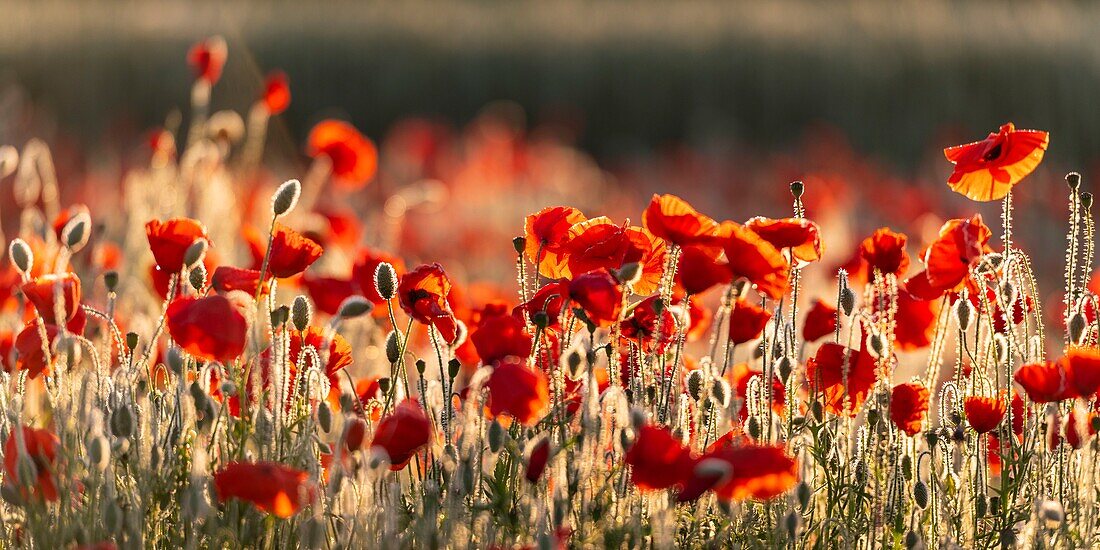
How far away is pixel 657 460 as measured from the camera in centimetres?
140

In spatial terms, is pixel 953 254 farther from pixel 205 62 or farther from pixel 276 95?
pixel 205 62

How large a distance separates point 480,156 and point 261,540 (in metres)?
5.71

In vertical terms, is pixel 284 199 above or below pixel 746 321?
above

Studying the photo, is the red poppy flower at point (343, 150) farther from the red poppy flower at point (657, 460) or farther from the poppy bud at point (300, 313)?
the red poppy flower at point (657, 460)

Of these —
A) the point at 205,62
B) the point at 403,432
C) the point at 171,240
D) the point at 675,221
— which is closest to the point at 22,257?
the point at 171,240

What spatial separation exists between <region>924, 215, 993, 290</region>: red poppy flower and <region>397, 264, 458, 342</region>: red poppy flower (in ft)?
1.90

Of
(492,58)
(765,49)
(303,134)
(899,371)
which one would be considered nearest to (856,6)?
(765,49)

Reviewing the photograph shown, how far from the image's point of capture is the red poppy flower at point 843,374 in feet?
5.70

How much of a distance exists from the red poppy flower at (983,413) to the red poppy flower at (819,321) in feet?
0.93

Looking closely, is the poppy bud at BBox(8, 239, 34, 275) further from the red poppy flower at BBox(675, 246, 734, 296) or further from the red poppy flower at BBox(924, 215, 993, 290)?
the red poppy flower at BBox(924, 215, 993, 290)

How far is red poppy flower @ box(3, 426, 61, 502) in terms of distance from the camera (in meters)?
1.50

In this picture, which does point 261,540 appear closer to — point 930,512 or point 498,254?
point 930,512

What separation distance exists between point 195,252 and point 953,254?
2.92 ft

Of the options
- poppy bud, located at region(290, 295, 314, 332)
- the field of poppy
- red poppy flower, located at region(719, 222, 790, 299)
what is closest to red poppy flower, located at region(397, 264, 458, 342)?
the field of poppy
